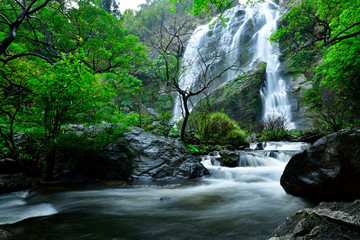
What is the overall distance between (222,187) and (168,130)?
434 centimetres

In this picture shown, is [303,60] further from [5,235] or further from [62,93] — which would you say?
[5,235]

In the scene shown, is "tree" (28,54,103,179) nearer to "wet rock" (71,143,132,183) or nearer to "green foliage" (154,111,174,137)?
"wet rock" (71,143,132,183)

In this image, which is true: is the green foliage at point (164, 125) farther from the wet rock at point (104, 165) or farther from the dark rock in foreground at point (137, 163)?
the wet rock at point (104, 165)

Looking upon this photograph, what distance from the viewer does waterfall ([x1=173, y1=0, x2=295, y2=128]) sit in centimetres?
1827

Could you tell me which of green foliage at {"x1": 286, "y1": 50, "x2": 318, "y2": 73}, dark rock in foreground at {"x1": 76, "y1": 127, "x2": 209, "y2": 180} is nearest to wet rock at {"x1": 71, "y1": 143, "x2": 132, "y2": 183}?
dark rock in foreground at {"x1": 76, "y1": 127, "x2": 209, "y2": 180}

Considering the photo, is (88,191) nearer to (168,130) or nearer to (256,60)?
(168,130)

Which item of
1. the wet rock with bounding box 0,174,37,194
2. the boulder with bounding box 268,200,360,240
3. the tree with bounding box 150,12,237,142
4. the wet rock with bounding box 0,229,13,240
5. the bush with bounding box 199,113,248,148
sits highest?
the tree with bounding box 150,12,237,142

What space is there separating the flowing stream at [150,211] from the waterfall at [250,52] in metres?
13.4

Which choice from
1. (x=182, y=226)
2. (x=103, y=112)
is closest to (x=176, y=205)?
(x=182, y=226)

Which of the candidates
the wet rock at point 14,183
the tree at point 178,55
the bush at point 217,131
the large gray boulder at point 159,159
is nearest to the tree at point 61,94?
the wet rock at point 14,183

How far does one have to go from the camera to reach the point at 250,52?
23031mm

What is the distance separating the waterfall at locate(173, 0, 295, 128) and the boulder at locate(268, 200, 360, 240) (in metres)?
16.1

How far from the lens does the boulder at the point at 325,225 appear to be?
1.13 metres

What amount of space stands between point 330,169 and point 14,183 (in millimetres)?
6146
